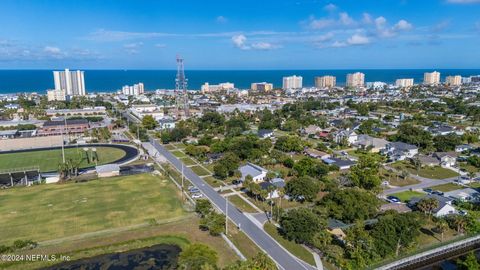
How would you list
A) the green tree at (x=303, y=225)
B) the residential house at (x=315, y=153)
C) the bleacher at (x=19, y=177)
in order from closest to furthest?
the green tree at (x=303, y=225), the bleacher at (x=19, y=177), the residential house at (x=315, y=153)

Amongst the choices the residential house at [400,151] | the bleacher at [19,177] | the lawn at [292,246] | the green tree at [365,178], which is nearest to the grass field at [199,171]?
the lawn at [292,246]

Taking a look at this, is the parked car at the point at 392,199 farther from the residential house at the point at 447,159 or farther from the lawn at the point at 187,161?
the lawn at the point at 187,161

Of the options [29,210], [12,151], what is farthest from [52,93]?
[29,210]

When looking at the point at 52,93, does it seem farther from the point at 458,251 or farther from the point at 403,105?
the point at 458,251

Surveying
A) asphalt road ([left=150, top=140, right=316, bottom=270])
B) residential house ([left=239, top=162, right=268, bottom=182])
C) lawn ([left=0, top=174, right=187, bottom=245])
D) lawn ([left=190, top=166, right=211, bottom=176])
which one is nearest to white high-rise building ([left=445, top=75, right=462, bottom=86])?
residential house ([left=239, top=162, right=268, bottom=182])

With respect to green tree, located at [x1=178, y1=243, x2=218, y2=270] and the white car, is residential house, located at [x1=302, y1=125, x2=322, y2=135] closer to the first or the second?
the white car

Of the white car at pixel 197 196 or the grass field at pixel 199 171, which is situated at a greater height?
the grass field at pixel 199 171
